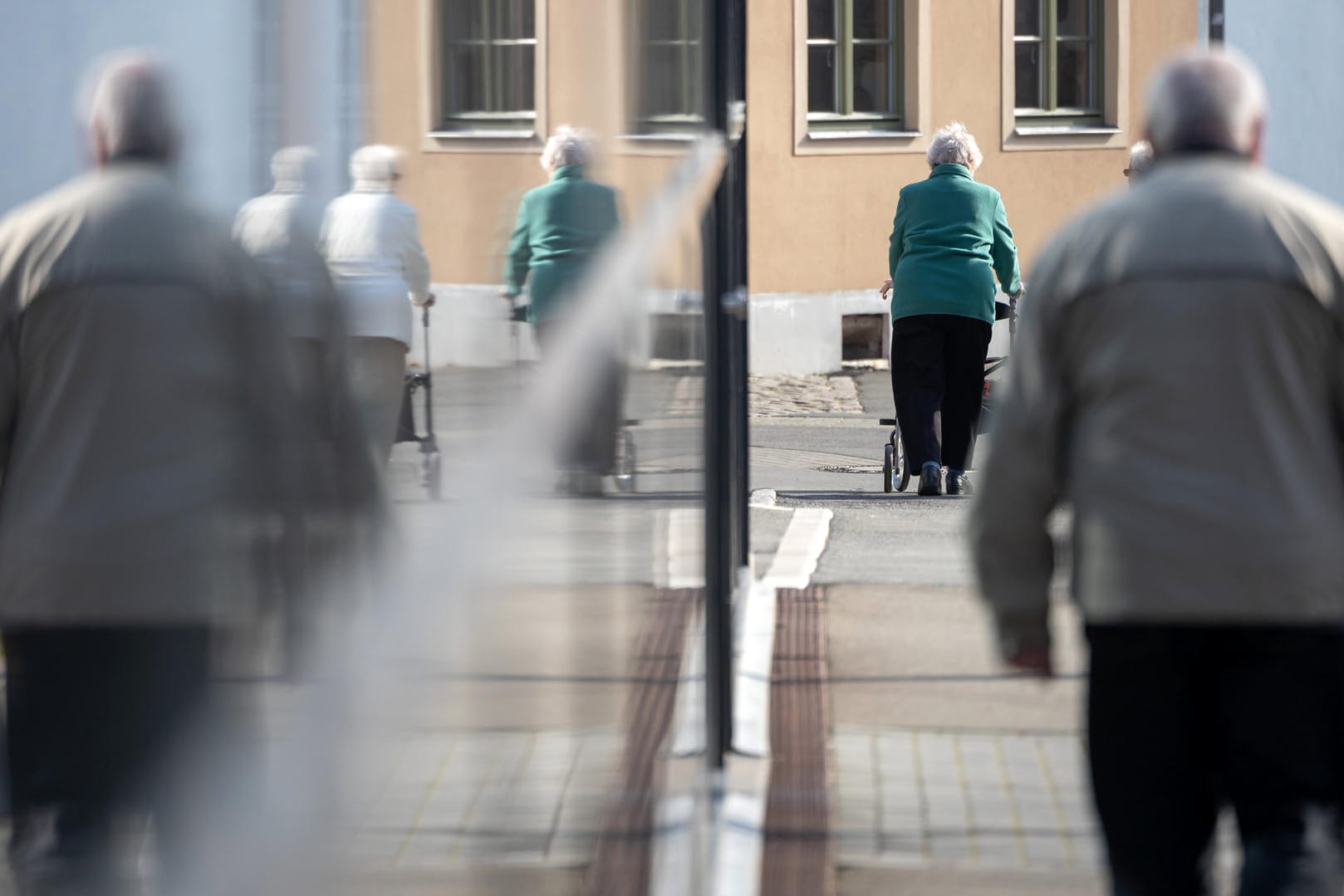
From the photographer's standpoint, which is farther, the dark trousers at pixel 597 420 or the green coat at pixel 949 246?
the green coat at pixel 949 246

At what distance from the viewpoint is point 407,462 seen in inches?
26.7

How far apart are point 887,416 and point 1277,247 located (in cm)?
1036

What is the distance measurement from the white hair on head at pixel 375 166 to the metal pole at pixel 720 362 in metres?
2.94

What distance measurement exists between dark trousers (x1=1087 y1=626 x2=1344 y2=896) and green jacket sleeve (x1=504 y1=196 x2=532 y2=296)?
1.75 metres

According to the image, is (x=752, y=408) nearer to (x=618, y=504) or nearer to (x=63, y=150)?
(x=618, y=504)

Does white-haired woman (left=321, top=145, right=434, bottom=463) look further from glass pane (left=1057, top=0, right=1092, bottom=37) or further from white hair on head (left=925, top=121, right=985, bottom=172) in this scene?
glass pane (left=1057, top=0, right=1092, bottom=37)

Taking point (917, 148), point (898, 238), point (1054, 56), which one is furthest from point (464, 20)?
point (1054, 56)

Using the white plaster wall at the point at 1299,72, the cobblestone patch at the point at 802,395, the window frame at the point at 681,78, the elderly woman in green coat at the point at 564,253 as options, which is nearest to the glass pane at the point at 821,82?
the cobblestone patch at the point at 802,395

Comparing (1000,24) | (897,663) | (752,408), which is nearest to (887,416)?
(752,408)

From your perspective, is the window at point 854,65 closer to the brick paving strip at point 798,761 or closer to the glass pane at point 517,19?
the brick paving strip at point 798,761

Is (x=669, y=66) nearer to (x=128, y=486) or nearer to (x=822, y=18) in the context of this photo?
(x=128, y=486)

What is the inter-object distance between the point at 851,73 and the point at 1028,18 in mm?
1650

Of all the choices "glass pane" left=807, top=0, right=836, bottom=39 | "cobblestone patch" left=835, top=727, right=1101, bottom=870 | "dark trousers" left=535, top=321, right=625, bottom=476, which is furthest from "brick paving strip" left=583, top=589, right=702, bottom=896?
"glass pane" left=807, top=0, right=836, bottom=39

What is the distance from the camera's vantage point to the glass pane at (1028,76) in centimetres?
1677
